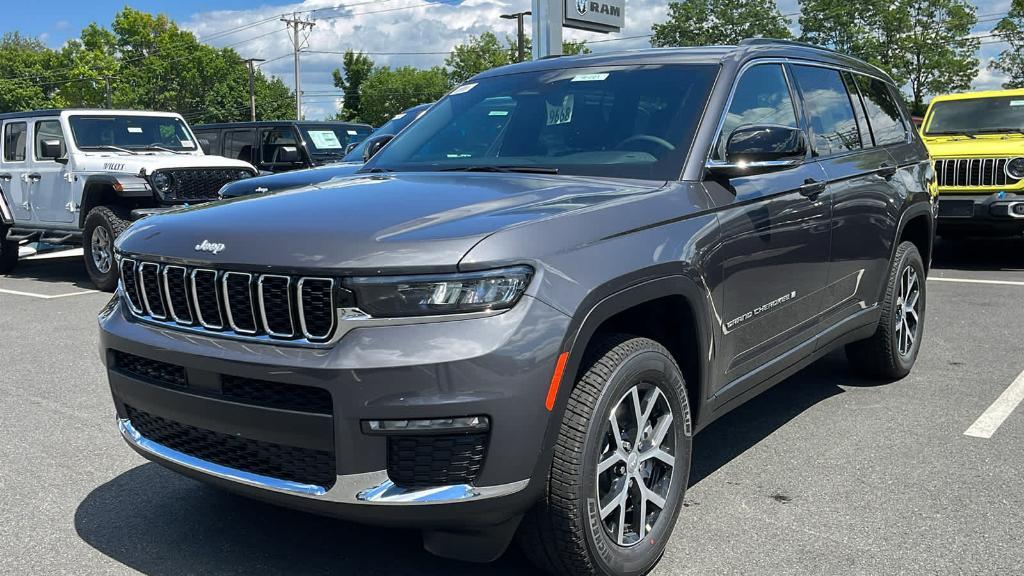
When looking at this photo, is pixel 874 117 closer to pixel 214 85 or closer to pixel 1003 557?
pixel 1003 557

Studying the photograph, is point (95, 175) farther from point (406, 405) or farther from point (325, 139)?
point (406, 405)

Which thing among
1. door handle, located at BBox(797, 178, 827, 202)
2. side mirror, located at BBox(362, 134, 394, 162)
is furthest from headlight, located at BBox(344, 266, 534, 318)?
side mirror, located at BBox(362, 134, 394, 162)

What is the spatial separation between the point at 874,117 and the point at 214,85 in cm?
9239

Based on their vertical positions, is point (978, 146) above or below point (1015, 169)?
above

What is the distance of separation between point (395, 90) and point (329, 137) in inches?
4014

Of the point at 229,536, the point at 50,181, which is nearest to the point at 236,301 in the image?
the point at 229,536

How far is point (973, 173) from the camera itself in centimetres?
1035

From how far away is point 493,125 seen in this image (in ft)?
14.0

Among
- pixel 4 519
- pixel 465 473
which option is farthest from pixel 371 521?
pixel 4 519

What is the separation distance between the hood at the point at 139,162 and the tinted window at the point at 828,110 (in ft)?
25.0

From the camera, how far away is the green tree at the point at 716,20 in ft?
251

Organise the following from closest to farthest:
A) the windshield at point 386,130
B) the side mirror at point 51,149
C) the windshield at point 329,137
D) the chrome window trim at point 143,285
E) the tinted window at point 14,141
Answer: the chrome window trim at point 143,285 < the windshield at point 386,130 < the side mirror at point 51,149 < the tinted window at point 14,141 < the windshield at point 329,137

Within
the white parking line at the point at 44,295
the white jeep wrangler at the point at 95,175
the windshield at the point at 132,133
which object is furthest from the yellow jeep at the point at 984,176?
the white parking line at the point at 44,295

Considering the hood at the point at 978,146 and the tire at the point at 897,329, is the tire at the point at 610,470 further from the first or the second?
the hood at the point at 978,146
